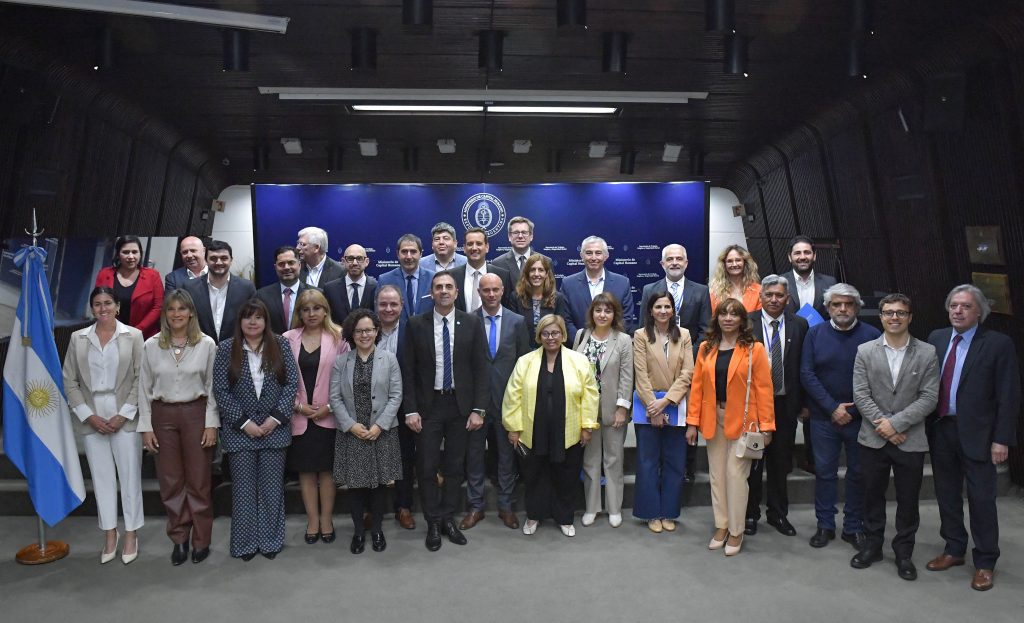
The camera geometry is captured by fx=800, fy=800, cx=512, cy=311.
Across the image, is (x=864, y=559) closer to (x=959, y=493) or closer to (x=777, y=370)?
(x=959, y=493)

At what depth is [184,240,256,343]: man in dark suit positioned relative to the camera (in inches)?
198

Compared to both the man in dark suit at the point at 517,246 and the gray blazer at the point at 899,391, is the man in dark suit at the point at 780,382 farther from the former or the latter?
the man in dark suit at the point at 517,246

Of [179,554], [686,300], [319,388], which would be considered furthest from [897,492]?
[179,554]

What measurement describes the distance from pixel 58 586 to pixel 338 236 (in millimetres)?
4888

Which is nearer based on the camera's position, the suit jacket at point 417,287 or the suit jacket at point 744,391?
the suit jacket at point 744,391

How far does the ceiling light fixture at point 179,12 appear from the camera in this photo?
15.7 feet

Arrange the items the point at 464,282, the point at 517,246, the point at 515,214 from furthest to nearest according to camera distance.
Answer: the point at 515,214, the point at 517,246, the point at 464,282

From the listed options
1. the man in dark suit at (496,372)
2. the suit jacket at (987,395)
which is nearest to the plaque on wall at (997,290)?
the suit jacket at (987,395)

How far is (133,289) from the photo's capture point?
529 cm

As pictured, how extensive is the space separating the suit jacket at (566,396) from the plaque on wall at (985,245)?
10.1ft

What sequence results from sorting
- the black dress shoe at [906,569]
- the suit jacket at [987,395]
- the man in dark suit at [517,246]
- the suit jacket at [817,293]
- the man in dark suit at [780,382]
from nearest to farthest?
the suit jacket at [987,395]
the black dress shoe at [906,569]
the man in dark suit at [780,382]
the suit jacket at [817,293]
the man in dark suit at [517,246]

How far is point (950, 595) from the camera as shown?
163 inches

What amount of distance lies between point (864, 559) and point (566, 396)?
189 centimetres

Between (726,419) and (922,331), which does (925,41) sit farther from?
(726,419)
